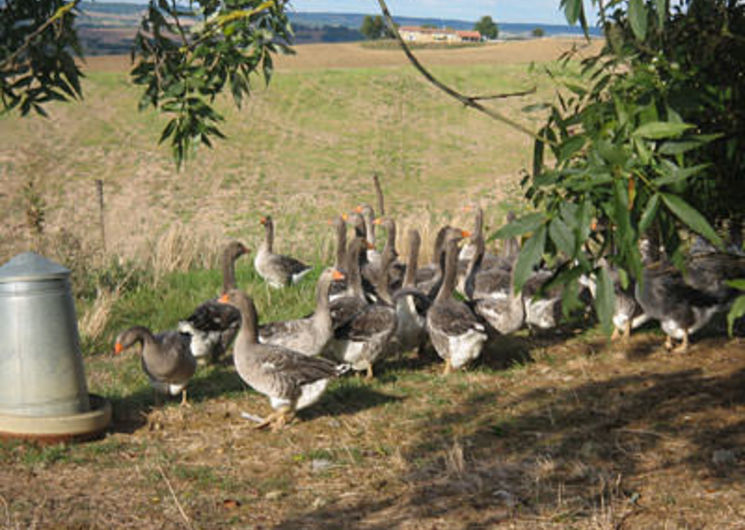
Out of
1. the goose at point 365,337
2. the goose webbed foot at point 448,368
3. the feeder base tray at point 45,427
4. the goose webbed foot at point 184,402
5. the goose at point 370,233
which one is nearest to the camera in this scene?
the feeder base tray at point 45,427

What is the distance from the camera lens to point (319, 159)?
4528 cm

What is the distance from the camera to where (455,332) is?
8867 millimetres

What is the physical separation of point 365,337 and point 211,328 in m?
1.95

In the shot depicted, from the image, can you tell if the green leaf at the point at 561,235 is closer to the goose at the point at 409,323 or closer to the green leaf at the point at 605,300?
the green leaf at the point at 605,300

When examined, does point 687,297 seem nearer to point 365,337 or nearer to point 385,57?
point 365,337

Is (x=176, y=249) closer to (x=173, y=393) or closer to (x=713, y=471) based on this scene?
(x=173, y=393)

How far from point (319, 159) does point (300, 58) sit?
46001 millimetres

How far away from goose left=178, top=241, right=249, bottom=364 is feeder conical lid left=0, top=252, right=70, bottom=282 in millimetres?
2346

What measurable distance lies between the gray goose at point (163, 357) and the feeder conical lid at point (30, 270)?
0.96 m

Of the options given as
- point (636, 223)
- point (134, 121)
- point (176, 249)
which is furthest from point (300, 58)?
point (636, 223)

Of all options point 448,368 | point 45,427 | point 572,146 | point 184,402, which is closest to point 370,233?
point 448,368

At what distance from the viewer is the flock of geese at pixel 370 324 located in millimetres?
7742

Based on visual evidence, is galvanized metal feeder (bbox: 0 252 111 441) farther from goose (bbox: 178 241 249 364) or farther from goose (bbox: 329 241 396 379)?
goose (bbox: 329 241 396 379)

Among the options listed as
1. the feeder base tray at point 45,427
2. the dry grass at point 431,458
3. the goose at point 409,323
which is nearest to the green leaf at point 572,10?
the dry grass at point 431,458
